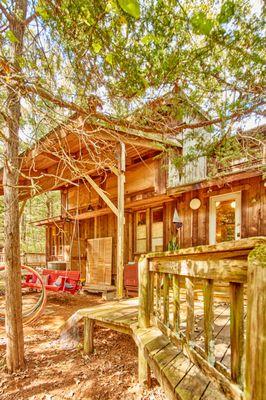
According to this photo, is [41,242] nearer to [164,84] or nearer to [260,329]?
[164,84]

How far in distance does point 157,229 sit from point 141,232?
0.79 meters

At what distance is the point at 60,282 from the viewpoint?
6.88m

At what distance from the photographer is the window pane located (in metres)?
6.72

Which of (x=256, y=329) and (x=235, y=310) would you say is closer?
(x=256, y=329)

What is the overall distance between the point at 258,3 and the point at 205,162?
4385 mm

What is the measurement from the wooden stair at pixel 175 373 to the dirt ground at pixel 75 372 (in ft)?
3.12

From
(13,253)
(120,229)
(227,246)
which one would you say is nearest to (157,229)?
(120,229)

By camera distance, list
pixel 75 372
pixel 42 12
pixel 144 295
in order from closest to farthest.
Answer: pixel 42 12, pixel 144 295, pixel 75 372

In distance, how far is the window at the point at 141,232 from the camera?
8539 millimetres

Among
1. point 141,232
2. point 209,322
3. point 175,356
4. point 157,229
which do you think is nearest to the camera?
point 209,322

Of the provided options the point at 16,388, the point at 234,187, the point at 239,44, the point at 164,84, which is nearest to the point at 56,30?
the point at 164,84

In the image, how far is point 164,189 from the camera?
731 centimetres

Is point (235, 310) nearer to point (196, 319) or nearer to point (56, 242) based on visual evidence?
point (196, 319)

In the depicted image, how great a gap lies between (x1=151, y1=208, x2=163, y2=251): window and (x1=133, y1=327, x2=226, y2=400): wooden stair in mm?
5555
